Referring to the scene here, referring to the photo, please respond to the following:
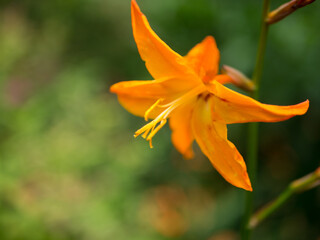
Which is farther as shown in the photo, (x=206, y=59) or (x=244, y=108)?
(x=206, y=59)

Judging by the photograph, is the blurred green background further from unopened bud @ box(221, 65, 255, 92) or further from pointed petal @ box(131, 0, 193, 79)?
pointed petal @ box(131, 0, 193, 79)

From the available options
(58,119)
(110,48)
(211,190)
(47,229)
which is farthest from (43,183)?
(110,48)

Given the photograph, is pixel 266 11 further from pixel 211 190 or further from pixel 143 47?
pixel 211 190

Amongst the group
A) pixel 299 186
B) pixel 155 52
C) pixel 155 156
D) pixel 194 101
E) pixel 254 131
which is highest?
pixel 155 52

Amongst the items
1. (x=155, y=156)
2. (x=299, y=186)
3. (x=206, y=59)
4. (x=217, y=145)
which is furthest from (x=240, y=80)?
(x=155, y=156)

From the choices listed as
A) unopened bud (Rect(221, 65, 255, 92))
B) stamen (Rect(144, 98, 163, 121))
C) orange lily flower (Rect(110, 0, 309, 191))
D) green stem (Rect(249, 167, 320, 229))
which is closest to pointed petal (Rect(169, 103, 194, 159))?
orange lily flower (Rect(110, 0, 309, 191))

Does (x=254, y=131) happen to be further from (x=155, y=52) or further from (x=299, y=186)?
(x=155, y=52)

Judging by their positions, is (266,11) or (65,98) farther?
(65,98)
